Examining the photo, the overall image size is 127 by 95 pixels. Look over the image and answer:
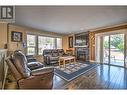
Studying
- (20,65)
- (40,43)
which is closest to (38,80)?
(20,65)

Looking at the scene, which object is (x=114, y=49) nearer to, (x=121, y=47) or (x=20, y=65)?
(x=121, y=47)

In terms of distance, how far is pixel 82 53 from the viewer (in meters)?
7.84

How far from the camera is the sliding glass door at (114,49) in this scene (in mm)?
5887

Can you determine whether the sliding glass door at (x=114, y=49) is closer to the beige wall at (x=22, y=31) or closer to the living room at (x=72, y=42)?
the living room at (x=72, y=42)

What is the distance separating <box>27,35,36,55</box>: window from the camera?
6598 mm

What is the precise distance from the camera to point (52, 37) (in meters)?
7.23

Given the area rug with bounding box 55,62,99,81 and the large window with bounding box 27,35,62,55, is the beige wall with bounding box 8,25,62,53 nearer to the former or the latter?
the large window with bounding box 27,35,62,55

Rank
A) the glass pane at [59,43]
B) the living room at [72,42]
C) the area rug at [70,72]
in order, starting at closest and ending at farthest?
the living room at [72,42], the area rug at [70,72], the glass pane at [59,43]

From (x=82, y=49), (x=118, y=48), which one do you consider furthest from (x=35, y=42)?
(x=118, y=48)

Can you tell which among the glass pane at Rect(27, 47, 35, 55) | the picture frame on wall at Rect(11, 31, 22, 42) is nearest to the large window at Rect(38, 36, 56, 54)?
the glass pane at Rect(27, 47, 35, 55)

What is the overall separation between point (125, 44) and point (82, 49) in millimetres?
2886

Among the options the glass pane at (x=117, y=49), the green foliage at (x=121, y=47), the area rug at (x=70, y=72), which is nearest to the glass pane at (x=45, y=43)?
the area rug at (x=70, y=72)

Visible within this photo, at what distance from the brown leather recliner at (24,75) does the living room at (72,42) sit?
0.86 m
